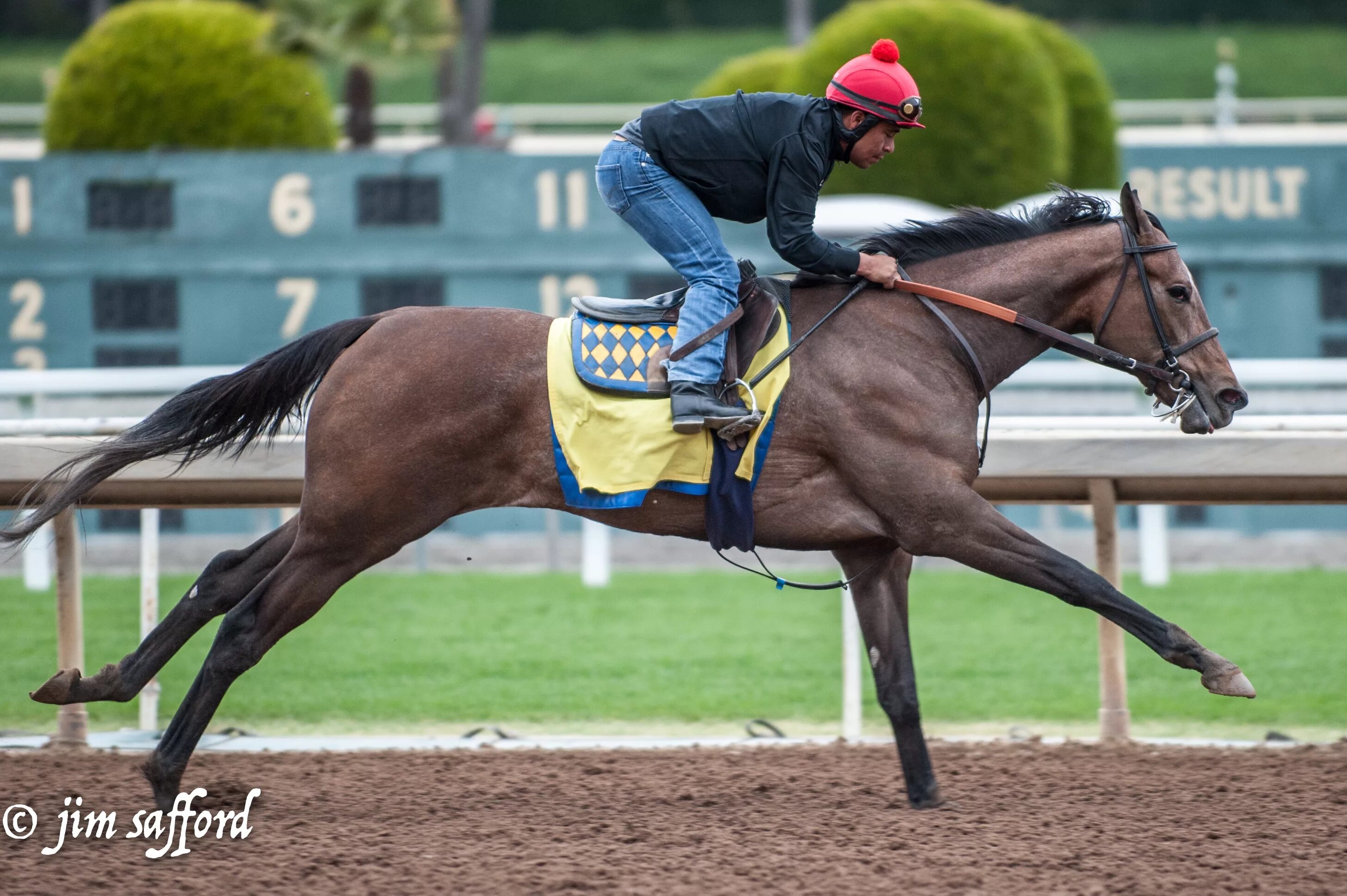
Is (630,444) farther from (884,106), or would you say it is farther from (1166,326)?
(1166,326)

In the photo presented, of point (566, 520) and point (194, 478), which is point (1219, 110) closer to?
point (566, 520)

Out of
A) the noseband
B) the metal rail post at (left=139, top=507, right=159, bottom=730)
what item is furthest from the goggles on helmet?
the metal rail post at (left=139, top=507, right=159, bottom=730)

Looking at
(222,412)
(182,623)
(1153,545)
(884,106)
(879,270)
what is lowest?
(1153,545)

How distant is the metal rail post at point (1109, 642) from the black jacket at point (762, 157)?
147 cm

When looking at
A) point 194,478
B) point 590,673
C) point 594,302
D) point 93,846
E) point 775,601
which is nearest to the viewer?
point 93,846

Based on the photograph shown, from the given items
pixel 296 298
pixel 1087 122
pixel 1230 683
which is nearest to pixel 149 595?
pixel 1230 683

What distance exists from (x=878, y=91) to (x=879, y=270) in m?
0.51

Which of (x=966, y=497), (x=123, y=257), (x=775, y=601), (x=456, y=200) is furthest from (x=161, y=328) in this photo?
(x=966, y=497)

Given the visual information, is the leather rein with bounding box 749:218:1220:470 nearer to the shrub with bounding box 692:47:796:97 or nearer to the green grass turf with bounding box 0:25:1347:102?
the shrub with bounding box 692:47:796:97

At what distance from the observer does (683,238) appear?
431 centimetres

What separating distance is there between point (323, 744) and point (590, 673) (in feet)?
5.43

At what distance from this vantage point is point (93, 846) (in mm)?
4008

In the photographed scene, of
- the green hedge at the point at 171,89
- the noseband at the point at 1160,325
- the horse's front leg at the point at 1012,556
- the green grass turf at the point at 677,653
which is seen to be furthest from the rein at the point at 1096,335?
the green hedge at the point at 171,89

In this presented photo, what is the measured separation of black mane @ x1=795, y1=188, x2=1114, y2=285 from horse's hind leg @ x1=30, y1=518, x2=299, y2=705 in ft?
6.55
